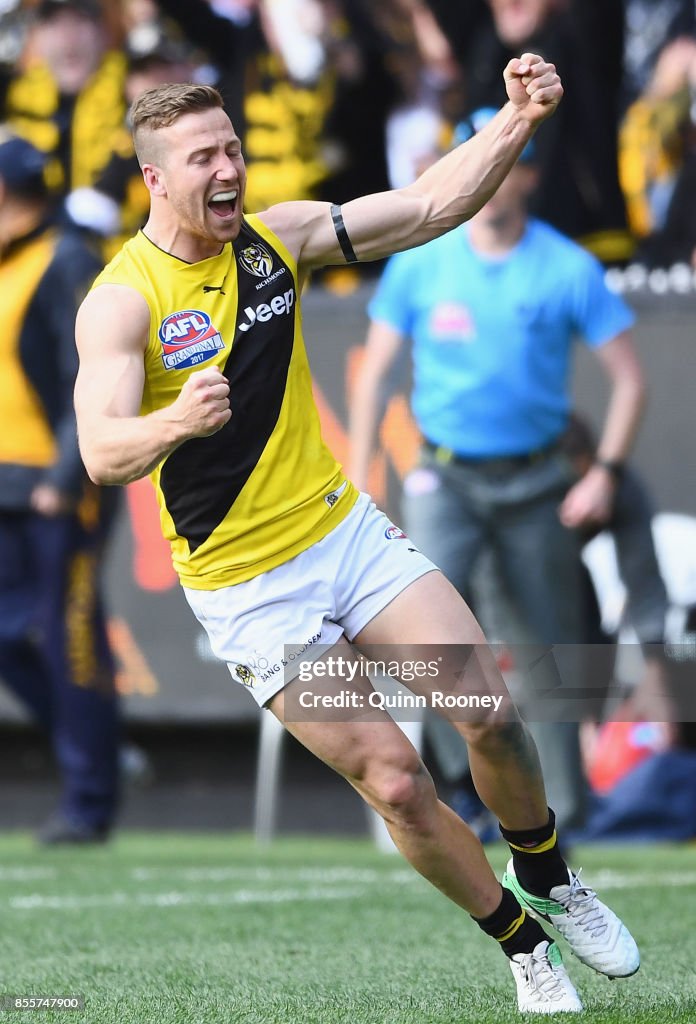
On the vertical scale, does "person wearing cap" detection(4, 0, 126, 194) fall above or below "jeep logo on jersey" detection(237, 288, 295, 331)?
above

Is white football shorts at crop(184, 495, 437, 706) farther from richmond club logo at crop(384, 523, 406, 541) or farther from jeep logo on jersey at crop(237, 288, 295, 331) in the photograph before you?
jeep logo on jersey at crop(237, 288, 295, 331)

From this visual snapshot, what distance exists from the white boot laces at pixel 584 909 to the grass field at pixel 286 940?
18 centimetres

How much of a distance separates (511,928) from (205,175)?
6.48 ft

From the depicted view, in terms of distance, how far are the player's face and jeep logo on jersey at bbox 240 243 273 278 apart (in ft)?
0.43

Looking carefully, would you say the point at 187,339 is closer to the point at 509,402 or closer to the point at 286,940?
the point at 286,940

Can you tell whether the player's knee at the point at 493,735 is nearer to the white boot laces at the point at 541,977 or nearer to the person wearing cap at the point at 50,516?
the white boot laces at the point at 541,977

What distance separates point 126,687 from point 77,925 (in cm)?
344

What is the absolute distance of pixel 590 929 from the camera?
176 inches

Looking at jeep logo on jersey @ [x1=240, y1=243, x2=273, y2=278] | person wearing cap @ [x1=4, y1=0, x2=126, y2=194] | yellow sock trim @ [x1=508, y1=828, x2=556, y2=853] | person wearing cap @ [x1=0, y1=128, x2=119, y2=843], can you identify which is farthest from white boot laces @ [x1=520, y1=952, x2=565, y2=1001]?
person wearing cap @ [x1=4, y1=0, x2=126, y2=194]

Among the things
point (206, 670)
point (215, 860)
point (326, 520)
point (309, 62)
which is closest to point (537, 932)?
point (326, 520)

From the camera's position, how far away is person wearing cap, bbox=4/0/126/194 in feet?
33.5

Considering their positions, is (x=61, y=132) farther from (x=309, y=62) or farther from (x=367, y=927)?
(x=367, y=927)

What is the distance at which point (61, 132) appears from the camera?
1038cm

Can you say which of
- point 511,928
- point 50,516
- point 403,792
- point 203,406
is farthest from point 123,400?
point 50,516
